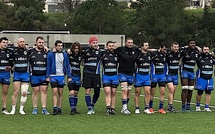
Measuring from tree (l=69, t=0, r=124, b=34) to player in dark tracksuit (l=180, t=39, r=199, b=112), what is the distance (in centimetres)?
4794

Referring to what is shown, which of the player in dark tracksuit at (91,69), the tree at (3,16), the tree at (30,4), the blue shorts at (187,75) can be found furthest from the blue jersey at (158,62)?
the tree at (30,4)

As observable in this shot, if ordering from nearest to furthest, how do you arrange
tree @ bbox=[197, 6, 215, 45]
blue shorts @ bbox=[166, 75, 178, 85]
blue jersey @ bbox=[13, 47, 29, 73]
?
blue jersey @ bbox=[13, 47, 29, 73] < blue shorts @ bbox=[166, 75, 178, 85] < tree @ bbox=[197, 6, 215, 45]

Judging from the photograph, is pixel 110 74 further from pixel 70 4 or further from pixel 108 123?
pixel 70 4

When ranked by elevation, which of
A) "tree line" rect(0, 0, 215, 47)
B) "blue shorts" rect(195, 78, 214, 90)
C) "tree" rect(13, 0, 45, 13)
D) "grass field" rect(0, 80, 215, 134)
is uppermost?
"tree" rect(13, 0, 45, 13)

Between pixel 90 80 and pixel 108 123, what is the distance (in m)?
2.04

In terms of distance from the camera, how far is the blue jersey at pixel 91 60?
1384 cm

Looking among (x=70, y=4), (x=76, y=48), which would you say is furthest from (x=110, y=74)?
(x=70, y=4)

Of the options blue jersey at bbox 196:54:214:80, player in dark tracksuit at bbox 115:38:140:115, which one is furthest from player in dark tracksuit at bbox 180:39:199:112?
player in dark tracksuit at bbox 115:38:140:115

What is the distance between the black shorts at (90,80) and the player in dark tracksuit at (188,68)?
2532 mm

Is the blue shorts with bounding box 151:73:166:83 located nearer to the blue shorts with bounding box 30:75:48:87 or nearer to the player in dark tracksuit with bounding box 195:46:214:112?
the player in dark tracksuit with bounding box 195:46:214:112

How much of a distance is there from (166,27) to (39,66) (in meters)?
49.0

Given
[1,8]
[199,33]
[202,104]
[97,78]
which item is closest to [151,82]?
[97,78]

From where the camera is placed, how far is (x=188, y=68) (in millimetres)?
14641

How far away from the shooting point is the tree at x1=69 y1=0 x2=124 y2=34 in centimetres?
6256
